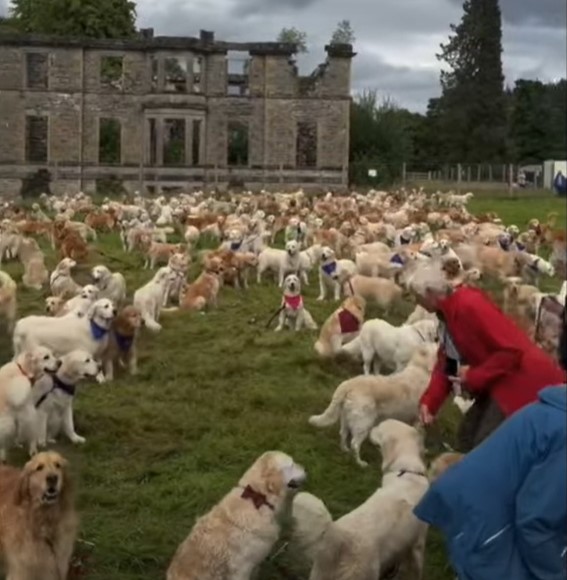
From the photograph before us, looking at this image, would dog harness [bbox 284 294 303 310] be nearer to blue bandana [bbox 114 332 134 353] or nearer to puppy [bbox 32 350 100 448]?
blue bandana [bbox 114 332 134 353]

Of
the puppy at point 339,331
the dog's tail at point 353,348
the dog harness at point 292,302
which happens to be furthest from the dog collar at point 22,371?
the dog harness at point 292,302

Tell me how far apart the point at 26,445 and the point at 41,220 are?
951 cm

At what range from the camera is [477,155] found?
15.5ft

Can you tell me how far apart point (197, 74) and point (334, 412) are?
31.3 feet

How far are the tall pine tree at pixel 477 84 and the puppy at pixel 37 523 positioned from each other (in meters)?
1.91

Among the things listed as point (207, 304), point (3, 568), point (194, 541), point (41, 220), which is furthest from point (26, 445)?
point (41, 220)

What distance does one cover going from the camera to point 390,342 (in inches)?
318

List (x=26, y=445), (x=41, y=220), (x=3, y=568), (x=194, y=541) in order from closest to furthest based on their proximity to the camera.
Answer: (x=194, y=541) → (x=3, y=568) → (x=26, y=445) → (x=41, y=220)

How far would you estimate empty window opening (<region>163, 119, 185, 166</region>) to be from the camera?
15438 mm

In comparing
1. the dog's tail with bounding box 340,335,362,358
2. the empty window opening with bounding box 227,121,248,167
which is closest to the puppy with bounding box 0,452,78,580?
the dog's tail with bounding box 340,335,362,358

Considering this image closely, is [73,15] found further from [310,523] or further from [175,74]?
[175,74]

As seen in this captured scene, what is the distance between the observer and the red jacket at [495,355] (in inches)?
169

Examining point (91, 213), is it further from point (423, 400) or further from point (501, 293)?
point (423, 400)

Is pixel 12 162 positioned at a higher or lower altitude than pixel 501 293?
higher
